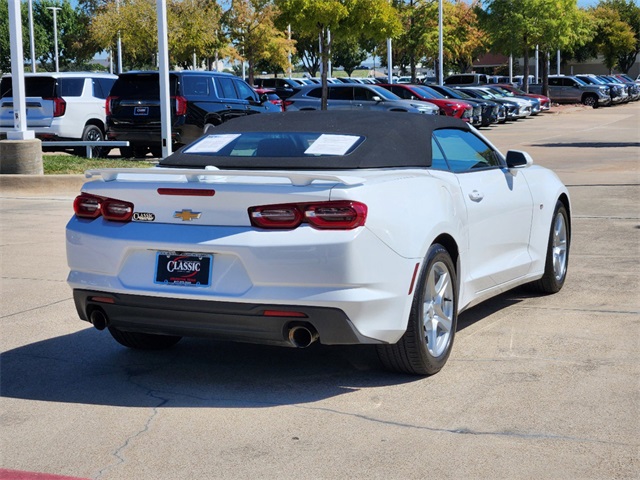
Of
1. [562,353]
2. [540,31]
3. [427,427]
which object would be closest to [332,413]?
[427,427]

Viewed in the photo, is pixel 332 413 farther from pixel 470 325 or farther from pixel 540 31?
pixel 540 31

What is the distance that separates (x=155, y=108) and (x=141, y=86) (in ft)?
1.90

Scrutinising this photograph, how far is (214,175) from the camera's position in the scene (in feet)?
18.3

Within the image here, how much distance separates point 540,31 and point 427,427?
2074 inches

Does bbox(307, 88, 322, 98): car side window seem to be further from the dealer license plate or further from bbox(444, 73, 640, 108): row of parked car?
the dealer license plate

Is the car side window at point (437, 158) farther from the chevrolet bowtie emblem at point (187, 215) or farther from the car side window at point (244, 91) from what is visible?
the car side window at point (244, 91)

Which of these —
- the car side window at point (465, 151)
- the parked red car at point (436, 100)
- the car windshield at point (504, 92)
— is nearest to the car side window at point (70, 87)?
the parked red car at point (436, 100)

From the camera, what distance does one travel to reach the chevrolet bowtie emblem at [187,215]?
549cm

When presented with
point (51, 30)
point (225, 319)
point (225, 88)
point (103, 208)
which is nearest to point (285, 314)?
point (225, 319)

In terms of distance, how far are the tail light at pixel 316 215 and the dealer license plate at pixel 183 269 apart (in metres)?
0.39

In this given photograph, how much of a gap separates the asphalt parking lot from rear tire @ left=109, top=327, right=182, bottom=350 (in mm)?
89

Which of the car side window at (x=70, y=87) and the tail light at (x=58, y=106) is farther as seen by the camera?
the car side window at (x=70, y=87)

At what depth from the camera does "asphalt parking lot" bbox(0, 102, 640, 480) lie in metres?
4.57

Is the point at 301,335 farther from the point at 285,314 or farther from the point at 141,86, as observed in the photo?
the point at 141,86
